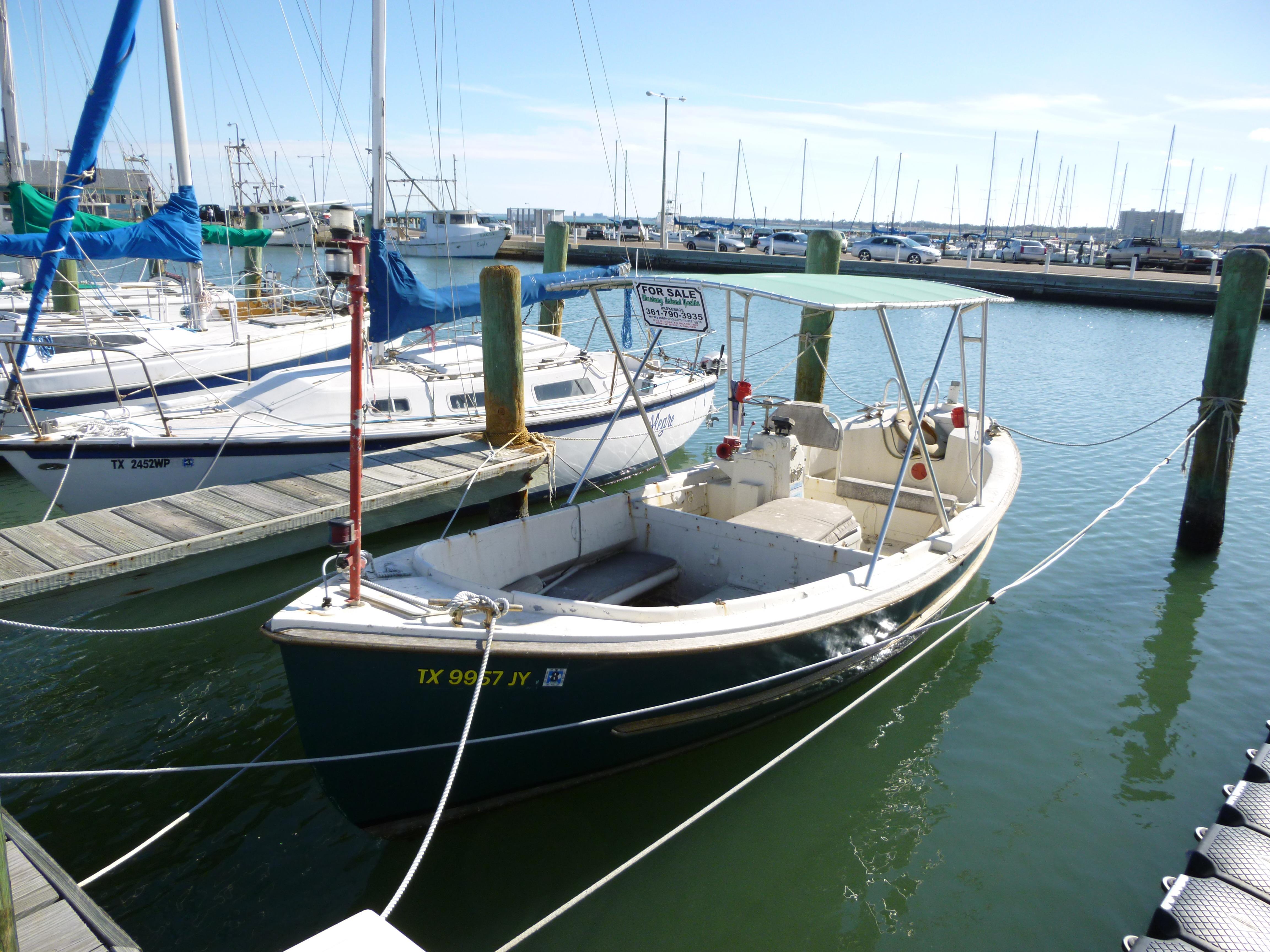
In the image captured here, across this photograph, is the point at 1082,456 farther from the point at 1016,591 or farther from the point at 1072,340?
the point at 1072,340

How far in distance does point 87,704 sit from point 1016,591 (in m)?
10.1

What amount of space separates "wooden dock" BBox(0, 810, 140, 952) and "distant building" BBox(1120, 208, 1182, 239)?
91.0m

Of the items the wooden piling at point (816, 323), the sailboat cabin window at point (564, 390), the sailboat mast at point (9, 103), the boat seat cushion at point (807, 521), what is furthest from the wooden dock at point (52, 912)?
the sailboat mast at point (9, 103)

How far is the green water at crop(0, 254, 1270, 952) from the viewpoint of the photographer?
516 centimetres

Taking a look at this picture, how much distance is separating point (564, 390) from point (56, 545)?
7672 mm

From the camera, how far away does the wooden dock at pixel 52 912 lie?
355 centimetres

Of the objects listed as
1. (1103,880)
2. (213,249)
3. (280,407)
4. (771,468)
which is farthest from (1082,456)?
(213,249)

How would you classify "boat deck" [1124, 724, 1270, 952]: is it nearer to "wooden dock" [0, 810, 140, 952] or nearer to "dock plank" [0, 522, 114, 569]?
"wooden dock" [0, 810, 140, 952]

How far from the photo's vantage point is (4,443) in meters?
9.57

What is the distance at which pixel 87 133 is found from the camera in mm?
10211

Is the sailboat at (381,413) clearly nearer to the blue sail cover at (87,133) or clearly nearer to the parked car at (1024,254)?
the blue sail cover at (87,133)

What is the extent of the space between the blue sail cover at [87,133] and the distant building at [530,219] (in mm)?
62033

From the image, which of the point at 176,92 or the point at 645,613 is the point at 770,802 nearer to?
the point at 645,613

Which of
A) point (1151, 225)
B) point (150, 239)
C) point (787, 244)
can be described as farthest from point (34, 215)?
point (1151, 225)
